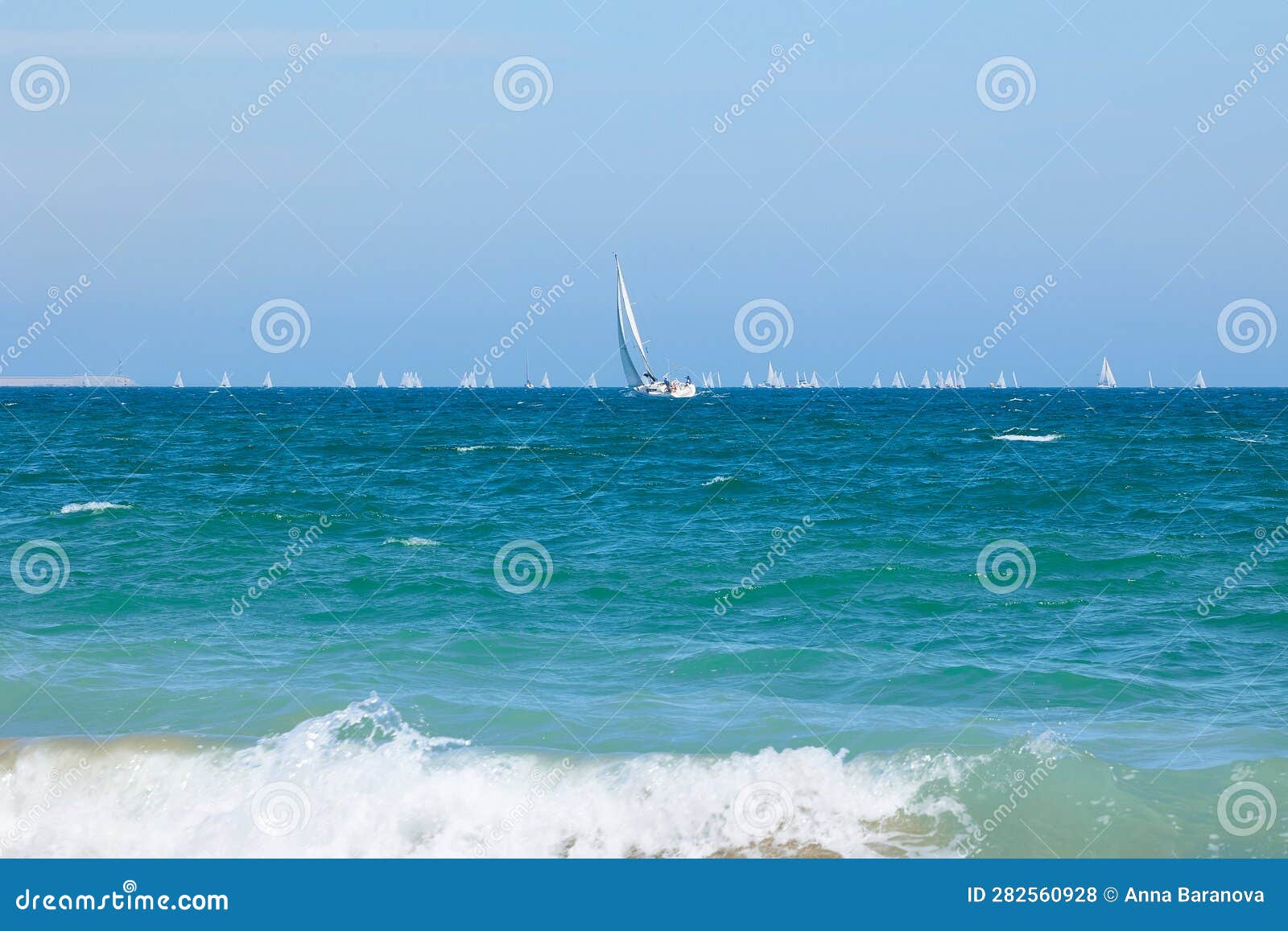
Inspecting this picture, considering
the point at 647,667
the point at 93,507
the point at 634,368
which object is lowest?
the point at 647,667

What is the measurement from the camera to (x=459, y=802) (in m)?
9.11

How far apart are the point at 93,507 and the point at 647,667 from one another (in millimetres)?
15750

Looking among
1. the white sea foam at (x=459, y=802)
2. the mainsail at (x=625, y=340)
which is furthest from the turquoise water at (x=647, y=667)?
the mainsail at (x=625, y=340)

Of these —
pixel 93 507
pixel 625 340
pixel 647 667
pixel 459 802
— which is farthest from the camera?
pixel 625 340

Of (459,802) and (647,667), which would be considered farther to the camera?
(647,667)

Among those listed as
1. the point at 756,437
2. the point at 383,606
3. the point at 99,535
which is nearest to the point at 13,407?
the point at 756,437

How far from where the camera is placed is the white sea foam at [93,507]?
73.8 feet

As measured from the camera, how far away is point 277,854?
8.59m

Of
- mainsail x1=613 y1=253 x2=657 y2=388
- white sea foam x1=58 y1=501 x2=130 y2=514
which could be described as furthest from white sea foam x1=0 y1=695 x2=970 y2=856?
mainsail x1=613 y1=253 x2=657 y2=388

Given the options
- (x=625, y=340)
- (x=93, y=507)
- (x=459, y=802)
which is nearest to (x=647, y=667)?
(x=459, y=802)

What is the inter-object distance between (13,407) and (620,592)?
75.9 metres

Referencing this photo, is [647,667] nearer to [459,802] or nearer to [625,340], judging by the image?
[459,802]

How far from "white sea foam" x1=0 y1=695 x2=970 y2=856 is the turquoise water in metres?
0.03

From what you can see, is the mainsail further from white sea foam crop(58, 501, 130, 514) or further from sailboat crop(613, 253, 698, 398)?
white sea foam crop(58, 501, 130, 514)
